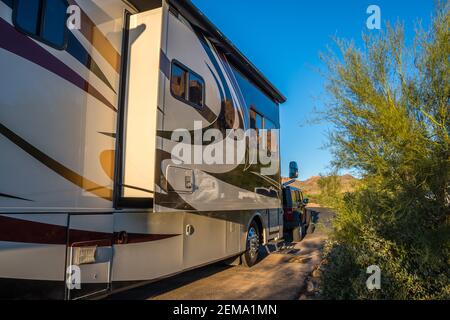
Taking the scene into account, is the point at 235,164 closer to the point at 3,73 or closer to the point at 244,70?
the point at 244,70

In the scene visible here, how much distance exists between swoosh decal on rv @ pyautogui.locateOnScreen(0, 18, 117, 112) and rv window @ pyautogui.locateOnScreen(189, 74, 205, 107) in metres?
1.45

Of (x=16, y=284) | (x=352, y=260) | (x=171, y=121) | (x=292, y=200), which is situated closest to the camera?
(x=16, y=284)

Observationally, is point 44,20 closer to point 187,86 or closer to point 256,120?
point 187,86

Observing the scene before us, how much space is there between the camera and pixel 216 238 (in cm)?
577

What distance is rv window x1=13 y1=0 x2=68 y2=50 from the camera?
308 cm

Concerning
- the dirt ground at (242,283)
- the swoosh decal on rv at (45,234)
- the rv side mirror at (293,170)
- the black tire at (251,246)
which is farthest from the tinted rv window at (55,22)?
the rv side mirror at (293,170)

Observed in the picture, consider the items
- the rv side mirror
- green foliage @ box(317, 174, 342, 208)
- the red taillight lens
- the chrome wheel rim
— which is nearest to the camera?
green foliage @ box(317, 174, 342, 208)

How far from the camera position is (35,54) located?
10.3 ft

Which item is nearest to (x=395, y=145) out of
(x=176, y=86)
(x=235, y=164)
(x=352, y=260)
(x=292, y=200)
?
(x=352, y=260)

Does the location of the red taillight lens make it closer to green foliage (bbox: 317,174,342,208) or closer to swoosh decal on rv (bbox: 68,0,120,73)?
green foliage (bbox: 317,174,342,208)

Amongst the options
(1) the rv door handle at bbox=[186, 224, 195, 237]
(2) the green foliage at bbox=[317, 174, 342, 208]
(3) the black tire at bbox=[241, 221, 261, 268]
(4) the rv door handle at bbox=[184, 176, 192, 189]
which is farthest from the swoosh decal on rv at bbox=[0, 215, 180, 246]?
(3) the black tire at bbox=[241, 221, 261, 268]
